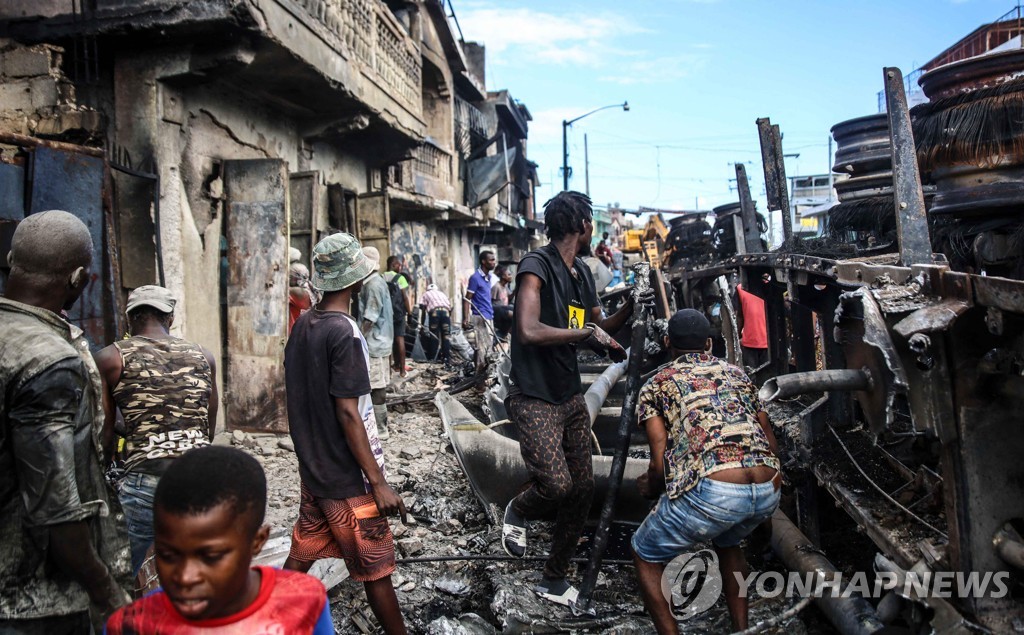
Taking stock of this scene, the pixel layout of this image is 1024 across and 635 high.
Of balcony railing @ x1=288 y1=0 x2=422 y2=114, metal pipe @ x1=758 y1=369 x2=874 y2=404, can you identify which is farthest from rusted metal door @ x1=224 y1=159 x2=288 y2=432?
metal pipe @ x1=758 y1=369 x2=874 y2=404

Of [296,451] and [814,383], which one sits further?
[296,451]

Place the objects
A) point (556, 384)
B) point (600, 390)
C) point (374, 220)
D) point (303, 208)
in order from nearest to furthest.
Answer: point (556, 384) < point (600, 390) < point (303, 208) < point (374, 220)

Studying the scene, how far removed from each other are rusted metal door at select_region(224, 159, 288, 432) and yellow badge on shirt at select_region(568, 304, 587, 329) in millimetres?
4012

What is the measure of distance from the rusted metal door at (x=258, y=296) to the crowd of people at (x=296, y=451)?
3.74 m

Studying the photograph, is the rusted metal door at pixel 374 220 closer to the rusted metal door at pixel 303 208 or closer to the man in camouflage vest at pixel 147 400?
the rusted metal door at pixel 303 208

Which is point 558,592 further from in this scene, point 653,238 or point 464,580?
point 653,238

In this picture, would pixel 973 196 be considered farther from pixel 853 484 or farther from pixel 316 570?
pixel 316 570

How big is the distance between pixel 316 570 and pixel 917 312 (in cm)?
297

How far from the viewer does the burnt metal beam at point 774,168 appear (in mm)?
A: 5078

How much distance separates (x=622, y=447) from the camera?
3623 millimetres

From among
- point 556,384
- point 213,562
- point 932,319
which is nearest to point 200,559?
point 213,562

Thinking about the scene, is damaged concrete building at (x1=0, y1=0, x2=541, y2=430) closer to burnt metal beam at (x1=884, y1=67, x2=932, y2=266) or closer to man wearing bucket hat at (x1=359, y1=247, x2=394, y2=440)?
man wearing bucket hat at (x1=359, y1=247, x2=394, y2=440)

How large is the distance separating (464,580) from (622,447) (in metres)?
1.17

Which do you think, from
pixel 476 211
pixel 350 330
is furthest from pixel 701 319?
pixel 476 211
